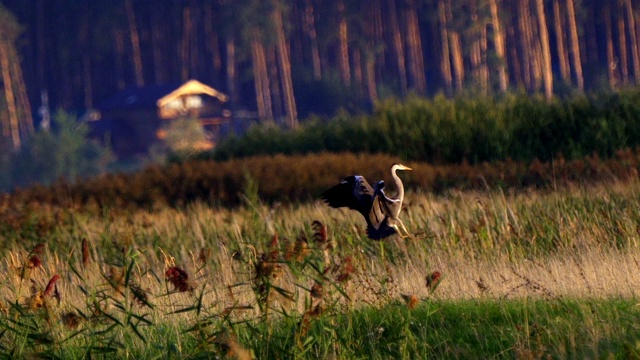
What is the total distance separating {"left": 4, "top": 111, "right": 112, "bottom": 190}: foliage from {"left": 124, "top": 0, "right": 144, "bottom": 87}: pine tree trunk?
80.3 ft

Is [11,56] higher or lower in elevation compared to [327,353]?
higher

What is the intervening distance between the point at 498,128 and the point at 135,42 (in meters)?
70.0

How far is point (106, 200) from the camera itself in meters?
20.6

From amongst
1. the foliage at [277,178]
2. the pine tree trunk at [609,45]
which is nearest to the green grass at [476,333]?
the foliage at [277,178]

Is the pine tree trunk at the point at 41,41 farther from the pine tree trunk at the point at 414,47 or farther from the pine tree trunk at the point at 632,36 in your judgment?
the pine tree trunk at the point at 632,36

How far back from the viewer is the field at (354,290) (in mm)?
7270

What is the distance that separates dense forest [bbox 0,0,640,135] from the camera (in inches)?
2968

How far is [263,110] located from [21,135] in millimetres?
17940

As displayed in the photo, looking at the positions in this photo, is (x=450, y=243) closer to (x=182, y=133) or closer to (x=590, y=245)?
(x=590, y=245)

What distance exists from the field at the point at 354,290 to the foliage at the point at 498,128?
8886 millimetres

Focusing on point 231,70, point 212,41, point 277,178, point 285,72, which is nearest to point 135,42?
point 212,41

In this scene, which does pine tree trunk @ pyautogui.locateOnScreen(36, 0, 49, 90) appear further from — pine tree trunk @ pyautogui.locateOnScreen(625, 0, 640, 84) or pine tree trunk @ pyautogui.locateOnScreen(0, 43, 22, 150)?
pine tree trunk @ pyautogui.locateOnScreen(625, 0, 640, 84)

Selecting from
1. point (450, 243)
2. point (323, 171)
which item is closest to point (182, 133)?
point (323, 171)

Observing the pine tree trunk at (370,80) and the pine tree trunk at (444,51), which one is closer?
the pine tree trunk at (444,51)
